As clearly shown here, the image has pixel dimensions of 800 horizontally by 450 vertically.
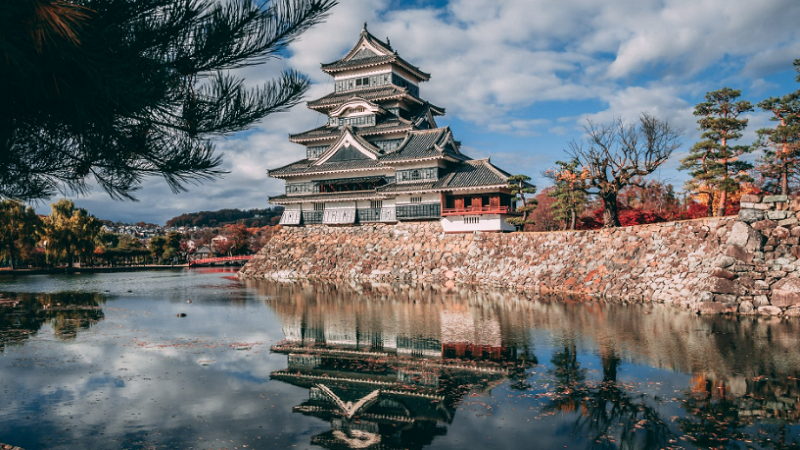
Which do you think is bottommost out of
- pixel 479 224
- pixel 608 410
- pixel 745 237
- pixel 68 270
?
pixel 608 410

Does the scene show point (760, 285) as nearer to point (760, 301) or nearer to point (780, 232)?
point (760, 301)

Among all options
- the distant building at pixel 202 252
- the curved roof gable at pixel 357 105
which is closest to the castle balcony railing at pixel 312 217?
the curved roof gable at pixel 357 105

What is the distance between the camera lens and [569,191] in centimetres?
3244

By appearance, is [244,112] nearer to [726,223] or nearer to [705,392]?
[705,392]

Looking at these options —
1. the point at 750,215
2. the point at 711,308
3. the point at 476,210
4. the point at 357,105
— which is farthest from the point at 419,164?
the point at 711,308

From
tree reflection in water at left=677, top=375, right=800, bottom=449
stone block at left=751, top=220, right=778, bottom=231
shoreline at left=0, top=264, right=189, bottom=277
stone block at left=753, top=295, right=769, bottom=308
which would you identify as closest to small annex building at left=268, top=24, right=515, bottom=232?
stone block at left=751, top=220, right=778, bottom=231

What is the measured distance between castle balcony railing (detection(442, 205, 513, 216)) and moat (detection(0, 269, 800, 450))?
52.6 feet

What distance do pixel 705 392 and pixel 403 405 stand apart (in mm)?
5867

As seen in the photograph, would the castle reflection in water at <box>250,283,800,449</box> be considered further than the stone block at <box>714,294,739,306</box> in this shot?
No

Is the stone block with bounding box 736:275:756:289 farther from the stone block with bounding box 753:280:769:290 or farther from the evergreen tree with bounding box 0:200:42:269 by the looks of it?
the evergreen tree with bounding box 0:200:42:269

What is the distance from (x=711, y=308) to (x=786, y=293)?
2487mm

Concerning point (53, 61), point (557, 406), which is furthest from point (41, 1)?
point (557, 406)

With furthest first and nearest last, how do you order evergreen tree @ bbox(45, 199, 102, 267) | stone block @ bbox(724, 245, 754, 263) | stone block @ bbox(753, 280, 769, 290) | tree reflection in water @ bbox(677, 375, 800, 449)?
evergreen tree @ bbox(45, 199, 102, 267), stone block @ bbox(724, 245, 754, 263), stone block @ bbox(753, 280, 769, 290), tree reflection in water @ bbox(677, 375, 800, 449)

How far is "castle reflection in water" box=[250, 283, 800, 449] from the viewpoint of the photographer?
324 inches
